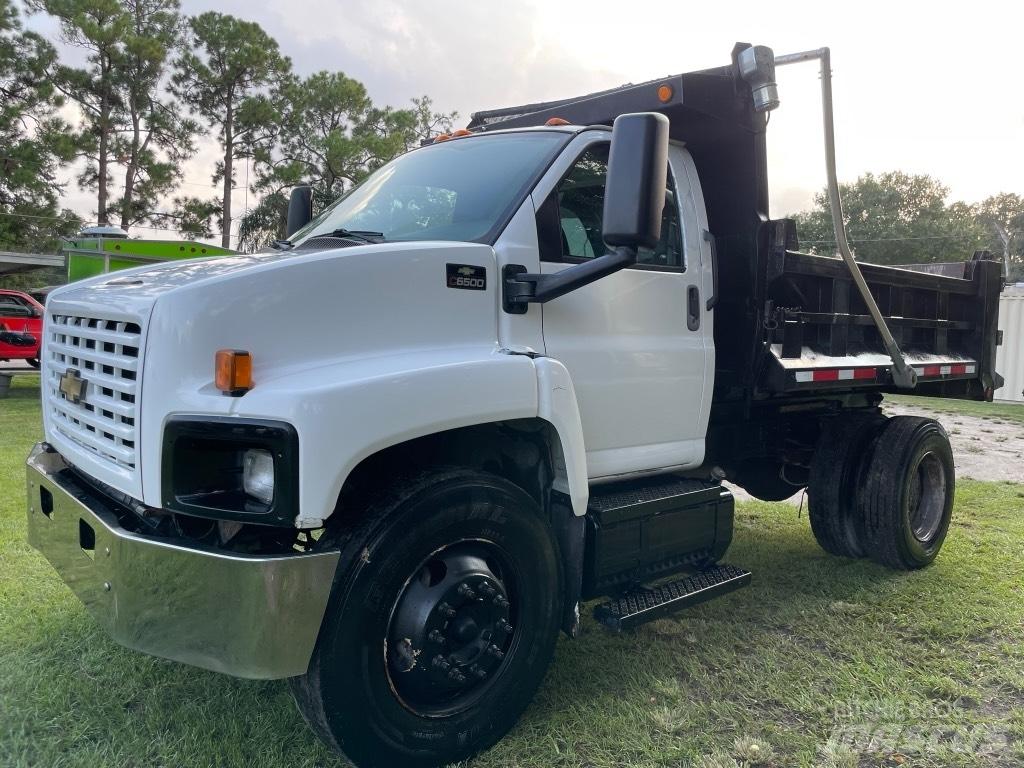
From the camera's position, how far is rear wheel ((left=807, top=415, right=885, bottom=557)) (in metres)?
5.14

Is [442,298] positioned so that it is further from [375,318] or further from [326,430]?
[326,430]

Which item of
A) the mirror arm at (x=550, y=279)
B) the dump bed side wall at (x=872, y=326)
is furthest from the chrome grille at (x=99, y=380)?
the dump bed side wall at (x=872, y=326)

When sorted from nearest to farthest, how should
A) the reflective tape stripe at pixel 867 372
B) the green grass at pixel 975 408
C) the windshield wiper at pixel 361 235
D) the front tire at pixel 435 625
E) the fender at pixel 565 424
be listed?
the front tire at pixel 435 625 < the fender at pixel 565 424 < the windshield wiper at pixel 361 235 < the reflective tape stripe at pixel 867 372 < the green grass at pixel 975 408

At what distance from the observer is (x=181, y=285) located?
2648 millimetres

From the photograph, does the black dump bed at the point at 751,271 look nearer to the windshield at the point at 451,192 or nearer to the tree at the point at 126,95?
the windshield at the point at 451,192

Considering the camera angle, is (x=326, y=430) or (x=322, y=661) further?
(x=322, y=661)

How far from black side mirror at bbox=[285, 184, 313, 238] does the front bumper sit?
2.45m

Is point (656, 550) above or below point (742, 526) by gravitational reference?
above

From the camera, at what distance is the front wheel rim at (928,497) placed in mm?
5414

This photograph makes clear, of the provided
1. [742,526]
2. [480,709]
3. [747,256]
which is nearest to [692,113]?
[747,256]

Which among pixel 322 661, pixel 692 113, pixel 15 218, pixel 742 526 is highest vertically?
pixel 15 218

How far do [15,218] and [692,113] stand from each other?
30.3 meters

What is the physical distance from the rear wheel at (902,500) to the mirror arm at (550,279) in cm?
296

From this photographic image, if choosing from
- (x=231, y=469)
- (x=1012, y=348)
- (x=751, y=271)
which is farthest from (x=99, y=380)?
(x=1012, y=348)
